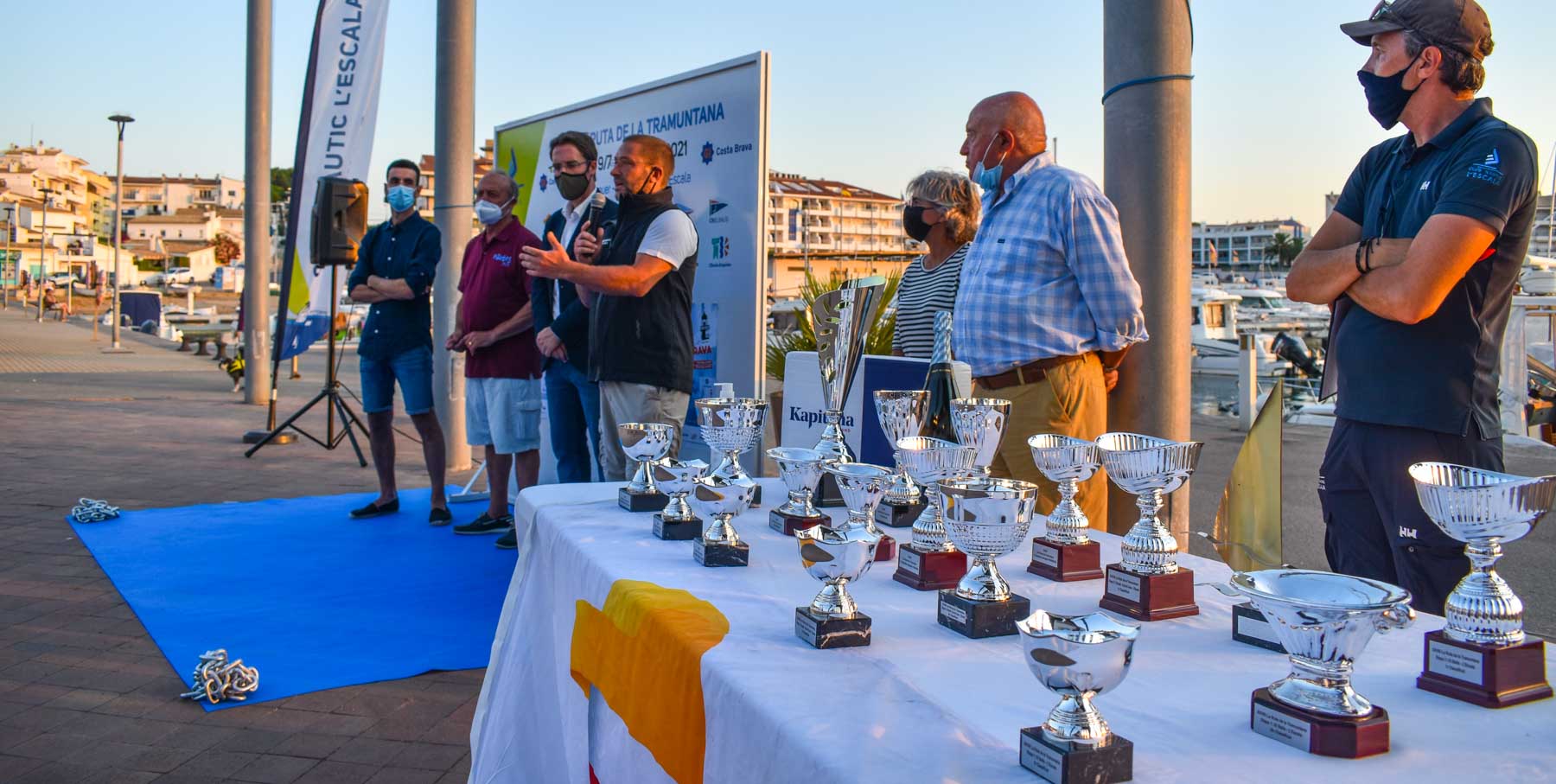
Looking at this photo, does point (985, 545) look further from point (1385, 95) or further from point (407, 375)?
point (407, 375)

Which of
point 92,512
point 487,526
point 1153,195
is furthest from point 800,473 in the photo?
point 92,512

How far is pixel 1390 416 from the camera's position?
6.45ft

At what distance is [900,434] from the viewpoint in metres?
2.03

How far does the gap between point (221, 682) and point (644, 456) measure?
1.74m

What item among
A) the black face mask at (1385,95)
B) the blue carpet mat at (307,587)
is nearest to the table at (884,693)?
the black face mask at (1385,95)

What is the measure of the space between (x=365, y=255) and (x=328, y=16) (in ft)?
9.94

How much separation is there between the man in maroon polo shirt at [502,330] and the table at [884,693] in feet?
10.1

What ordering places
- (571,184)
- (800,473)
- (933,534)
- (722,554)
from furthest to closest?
(571,184) → (800,473) → (722,554) → (933,534)

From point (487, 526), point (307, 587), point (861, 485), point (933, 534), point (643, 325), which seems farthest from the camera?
point (487, 526)

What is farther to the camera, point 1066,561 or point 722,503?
point 722,503

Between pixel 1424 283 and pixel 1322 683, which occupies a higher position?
pixel 1424 283

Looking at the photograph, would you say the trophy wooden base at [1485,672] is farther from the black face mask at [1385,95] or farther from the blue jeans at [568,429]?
the blue jeans at [568,429]

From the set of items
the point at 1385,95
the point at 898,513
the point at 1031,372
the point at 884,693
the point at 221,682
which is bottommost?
the point at 221,682

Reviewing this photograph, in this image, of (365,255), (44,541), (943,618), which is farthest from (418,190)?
(943,618)
